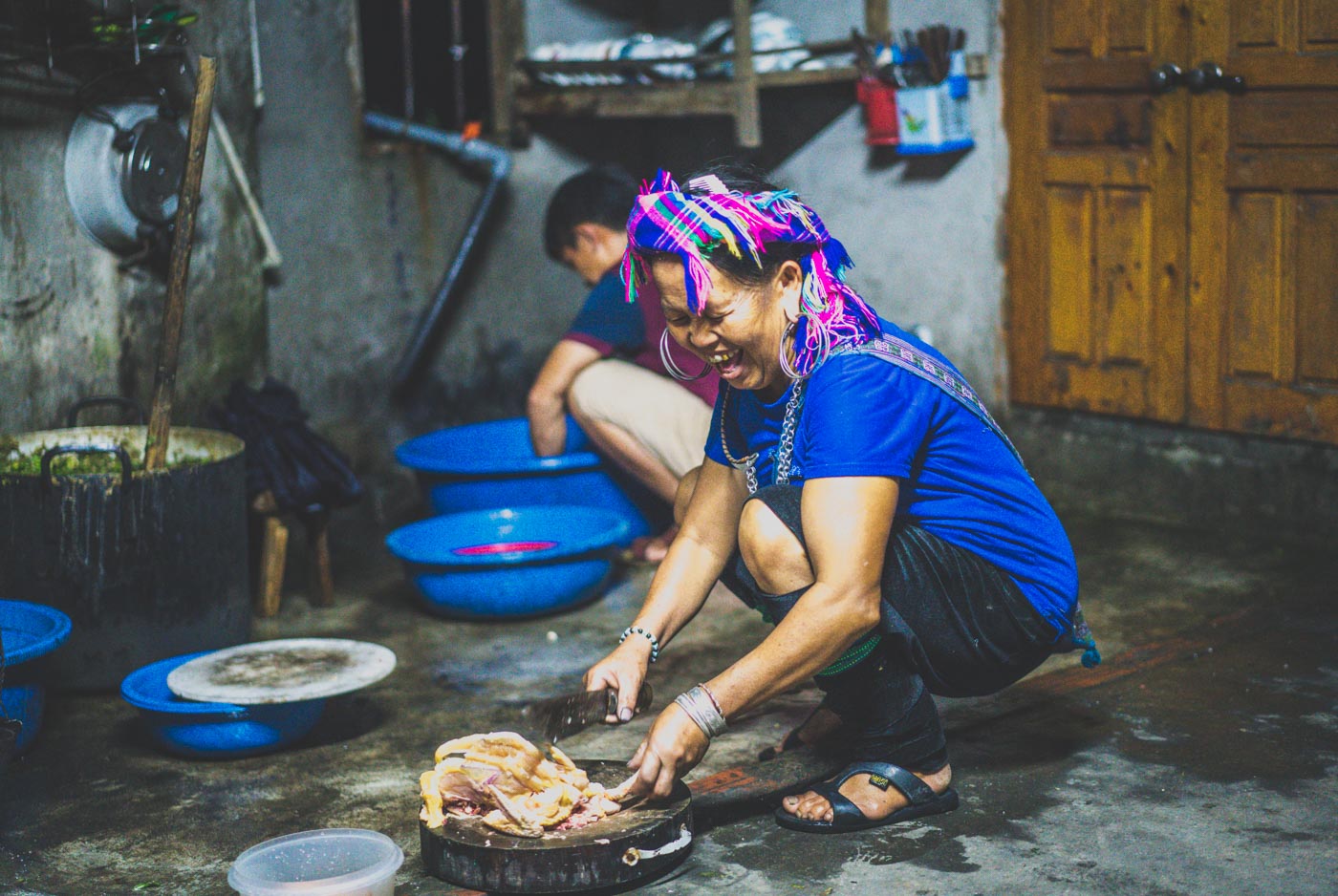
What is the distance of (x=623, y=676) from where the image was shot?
2740 mm

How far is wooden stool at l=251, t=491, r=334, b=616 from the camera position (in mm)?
4461

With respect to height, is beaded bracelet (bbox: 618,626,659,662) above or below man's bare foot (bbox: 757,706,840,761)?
above

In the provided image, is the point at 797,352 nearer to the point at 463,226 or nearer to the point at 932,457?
the point at 932,457

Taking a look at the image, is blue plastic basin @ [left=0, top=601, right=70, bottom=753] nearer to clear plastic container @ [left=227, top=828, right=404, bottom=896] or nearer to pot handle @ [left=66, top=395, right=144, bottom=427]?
pot handle @ [left=66, top=395, right=144, bottom=427]

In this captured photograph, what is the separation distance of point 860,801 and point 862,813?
21 millimetres

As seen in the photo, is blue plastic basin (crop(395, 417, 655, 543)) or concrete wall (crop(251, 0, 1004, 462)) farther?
concrete wall (crop(251, 0, 1004, 462))

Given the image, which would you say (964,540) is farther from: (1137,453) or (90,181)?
(90,181)

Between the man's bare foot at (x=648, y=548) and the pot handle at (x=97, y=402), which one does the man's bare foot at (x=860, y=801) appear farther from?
the pot handle at (x=97, y=402)

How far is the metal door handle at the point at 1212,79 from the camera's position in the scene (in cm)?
466

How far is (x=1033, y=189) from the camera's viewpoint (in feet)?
17.5

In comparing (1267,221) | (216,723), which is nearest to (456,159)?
(1267,221)

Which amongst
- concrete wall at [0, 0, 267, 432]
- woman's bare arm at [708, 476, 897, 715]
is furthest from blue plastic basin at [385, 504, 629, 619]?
woman's bare arm at [708, 476, 897, 715]

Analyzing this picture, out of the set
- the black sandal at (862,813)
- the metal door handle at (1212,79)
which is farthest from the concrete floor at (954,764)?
the metal door handle at (1212,79)

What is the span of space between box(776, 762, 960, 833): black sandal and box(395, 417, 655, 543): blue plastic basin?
194 cm
